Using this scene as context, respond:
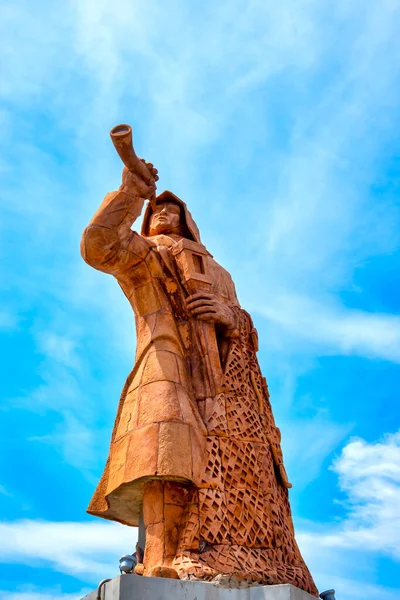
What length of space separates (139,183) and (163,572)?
399 centimetres

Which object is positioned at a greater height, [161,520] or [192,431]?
[192,431]

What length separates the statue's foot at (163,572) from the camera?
561 centimetres

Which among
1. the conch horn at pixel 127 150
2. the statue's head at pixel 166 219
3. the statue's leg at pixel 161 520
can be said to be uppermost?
the statue's head at pixel 166 219

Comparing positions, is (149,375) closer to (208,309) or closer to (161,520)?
(208,309)

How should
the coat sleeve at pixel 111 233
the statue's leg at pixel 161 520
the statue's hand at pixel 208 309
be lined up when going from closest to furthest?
1. the statue's leg at pixel 161 520
2. the coat sleeve at pixel 111 233
3. the statue's hand at pixel 208 309

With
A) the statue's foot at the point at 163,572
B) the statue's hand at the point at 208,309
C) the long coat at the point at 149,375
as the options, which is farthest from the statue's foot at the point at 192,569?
the statue's hand at the point at 208,309

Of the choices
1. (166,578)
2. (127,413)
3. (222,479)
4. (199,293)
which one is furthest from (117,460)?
(199,293)

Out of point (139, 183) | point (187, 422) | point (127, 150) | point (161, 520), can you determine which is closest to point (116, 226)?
point (139, 183)

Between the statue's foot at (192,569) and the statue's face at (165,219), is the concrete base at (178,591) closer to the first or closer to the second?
the statue's foot at (192,569)

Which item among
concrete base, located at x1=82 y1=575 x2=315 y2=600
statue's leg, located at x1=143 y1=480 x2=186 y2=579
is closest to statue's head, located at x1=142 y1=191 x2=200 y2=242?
statue's leg, located at x1=143 y1=480 x2=186 y2=579

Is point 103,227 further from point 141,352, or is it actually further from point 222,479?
point 222,479

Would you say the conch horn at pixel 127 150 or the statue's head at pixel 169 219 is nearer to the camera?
the conch horn at pixel 127 150

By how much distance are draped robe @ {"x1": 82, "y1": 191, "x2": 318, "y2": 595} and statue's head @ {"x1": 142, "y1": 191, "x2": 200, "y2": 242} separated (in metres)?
0.37

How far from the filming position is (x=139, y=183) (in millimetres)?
7289
